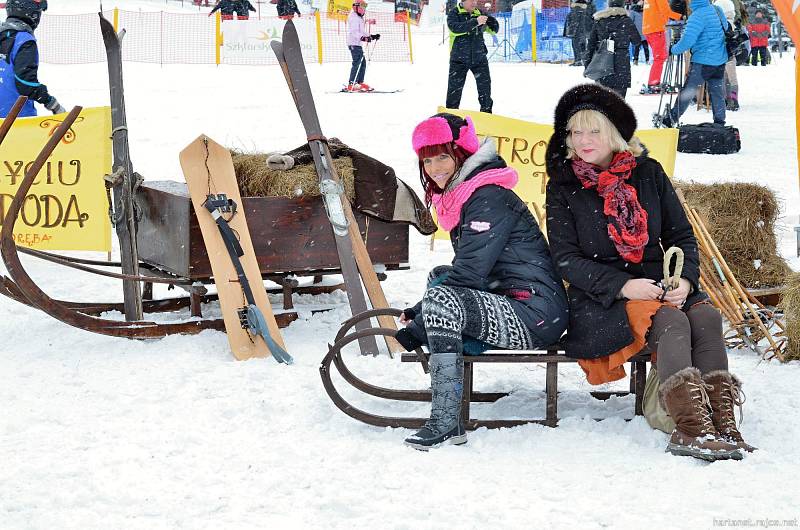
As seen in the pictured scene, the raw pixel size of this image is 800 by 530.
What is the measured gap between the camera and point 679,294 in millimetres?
3562

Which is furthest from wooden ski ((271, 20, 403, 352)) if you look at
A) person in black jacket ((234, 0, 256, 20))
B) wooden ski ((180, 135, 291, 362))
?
person in black jacket ((234, 0, 256, 20))

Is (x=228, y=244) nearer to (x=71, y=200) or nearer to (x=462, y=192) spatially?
(x=462, y=192)

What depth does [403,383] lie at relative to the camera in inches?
174

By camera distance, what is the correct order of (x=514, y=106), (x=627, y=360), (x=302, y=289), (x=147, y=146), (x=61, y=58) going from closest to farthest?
1. (x=627, y=360)
2. (x=302, y=289)
3. (x=147, y=146)
4. (x=514, y=106)
5. (x=61, y=58)

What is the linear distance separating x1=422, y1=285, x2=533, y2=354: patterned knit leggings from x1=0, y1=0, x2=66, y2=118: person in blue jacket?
5.36 meters

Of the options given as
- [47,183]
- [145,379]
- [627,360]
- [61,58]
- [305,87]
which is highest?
[61,58]

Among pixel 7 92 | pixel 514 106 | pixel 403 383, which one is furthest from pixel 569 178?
pixel 514 106

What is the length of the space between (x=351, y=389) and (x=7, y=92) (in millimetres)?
4987

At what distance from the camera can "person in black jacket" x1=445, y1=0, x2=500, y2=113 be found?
12461 millimetres

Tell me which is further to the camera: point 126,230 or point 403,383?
point 126,230

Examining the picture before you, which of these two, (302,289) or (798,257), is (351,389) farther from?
(798,257)

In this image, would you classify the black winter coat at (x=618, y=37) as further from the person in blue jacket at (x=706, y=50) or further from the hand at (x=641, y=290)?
the hand at (x=641, y=290)

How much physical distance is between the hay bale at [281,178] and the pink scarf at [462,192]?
1557 mm

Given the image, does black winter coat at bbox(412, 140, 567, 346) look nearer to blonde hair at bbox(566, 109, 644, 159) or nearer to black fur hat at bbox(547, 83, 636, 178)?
black fur hat at bbox(547, 83, 636, 178)
